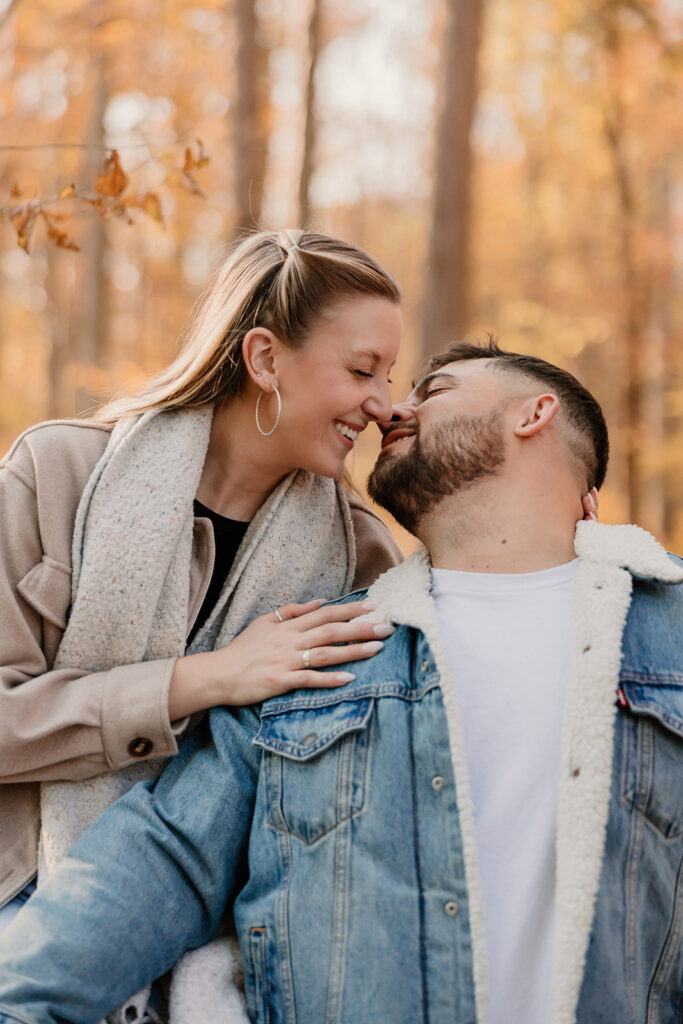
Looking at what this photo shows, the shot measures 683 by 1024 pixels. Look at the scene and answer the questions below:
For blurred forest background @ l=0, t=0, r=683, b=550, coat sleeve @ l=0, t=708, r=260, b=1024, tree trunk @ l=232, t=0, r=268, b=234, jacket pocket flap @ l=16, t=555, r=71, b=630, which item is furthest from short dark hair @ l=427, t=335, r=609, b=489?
tree trunk @ l=232, t=0, r=268, b=234

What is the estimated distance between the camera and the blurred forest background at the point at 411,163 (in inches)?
322

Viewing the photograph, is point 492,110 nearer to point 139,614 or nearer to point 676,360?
point 676,360

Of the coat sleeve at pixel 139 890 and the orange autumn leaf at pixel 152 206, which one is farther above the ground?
the orange autumn leaf at pixel 152 206

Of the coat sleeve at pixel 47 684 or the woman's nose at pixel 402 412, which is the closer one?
the coat sleeve at pixel 47 684

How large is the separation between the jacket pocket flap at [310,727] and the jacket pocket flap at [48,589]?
23.9 inches

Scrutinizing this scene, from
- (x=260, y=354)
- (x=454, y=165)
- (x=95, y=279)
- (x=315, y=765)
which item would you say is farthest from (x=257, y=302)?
(x=95, y=279)

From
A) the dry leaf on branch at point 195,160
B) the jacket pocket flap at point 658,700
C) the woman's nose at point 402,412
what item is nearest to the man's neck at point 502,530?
the woman's nose at point 402,412

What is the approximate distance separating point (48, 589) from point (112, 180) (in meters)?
1.55

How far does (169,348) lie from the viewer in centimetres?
1873

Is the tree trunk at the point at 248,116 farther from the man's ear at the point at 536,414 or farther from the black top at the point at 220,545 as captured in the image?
the man's ear at the point at 536,414

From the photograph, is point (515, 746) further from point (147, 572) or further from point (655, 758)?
point (147, 572)

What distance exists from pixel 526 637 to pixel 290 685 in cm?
57

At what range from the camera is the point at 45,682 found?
2.32m

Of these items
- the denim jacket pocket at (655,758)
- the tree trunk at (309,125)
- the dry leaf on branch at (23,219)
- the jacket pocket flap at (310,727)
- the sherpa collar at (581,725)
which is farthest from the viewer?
the tree trunk at (309,125)
